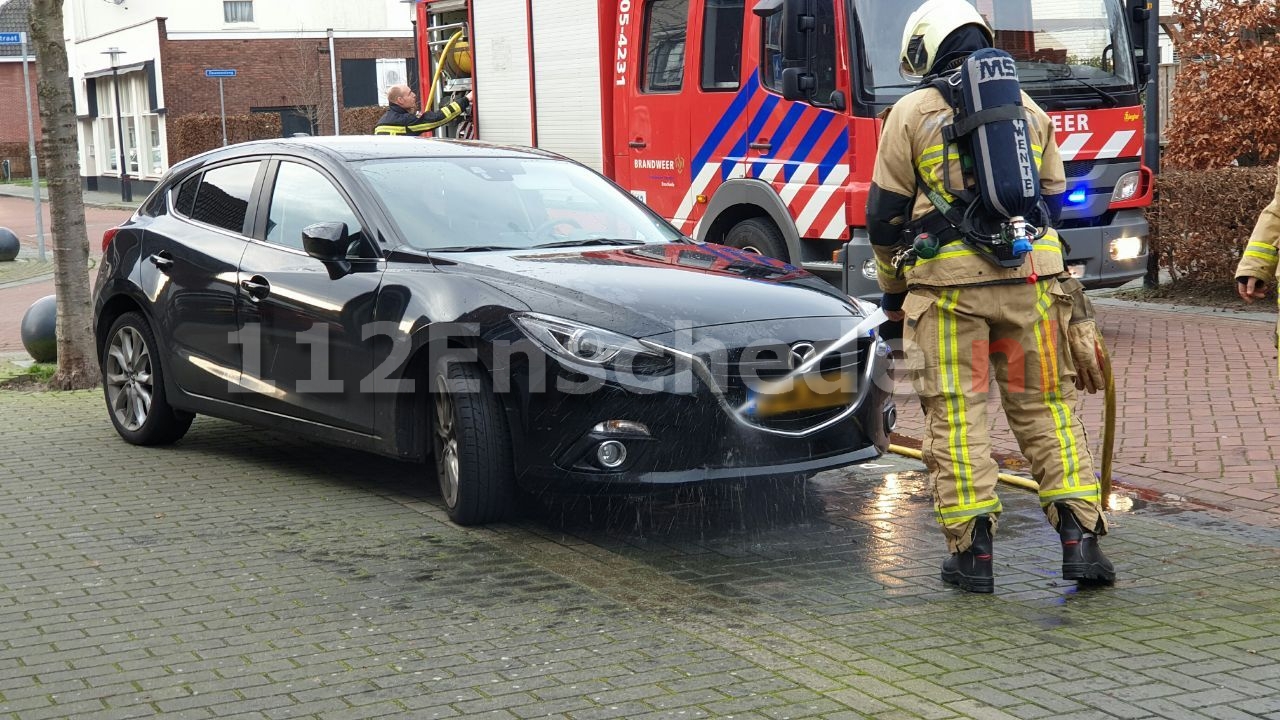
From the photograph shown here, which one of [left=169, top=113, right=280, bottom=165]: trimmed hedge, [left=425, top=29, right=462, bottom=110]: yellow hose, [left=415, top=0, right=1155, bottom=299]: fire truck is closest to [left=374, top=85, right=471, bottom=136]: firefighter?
[left=425, top=29, right=462, bottom=110]: yellow hose

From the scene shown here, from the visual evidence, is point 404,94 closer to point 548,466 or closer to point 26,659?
A: point 548,466

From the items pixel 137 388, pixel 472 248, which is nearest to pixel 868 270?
pixel 472 248

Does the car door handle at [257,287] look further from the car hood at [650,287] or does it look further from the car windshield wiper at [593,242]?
the car windshield wiper at [593,242]

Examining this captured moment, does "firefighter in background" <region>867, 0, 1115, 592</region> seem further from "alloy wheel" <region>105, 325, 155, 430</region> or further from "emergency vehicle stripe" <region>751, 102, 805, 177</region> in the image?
"emergency vehicle stripe" <region>751, 102, 805, 177</region>

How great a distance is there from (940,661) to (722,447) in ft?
4.67

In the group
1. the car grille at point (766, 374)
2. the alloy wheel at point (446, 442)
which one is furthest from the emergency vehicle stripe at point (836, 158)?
the alloy wheel at point (446, 442)

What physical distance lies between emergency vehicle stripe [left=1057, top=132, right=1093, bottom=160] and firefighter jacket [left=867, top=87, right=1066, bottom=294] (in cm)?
531

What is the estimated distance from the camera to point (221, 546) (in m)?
6.04

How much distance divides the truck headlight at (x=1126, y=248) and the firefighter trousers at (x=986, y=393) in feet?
18.7

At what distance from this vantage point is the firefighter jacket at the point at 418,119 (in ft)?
48.5

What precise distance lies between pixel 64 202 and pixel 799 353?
6637 mm

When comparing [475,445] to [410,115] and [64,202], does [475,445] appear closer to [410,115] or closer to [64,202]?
[64,202]

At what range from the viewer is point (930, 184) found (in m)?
5.18

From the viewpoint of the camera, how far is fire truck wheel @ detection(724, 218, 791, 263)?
10.8m
